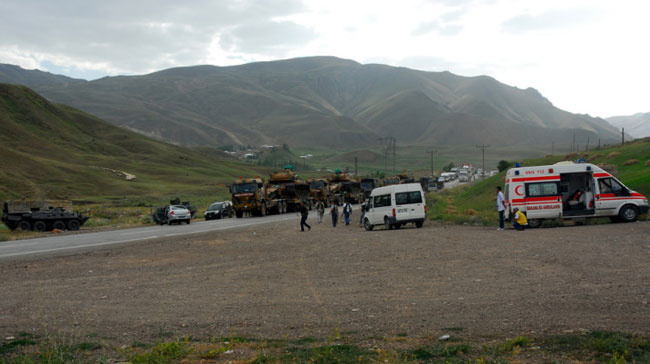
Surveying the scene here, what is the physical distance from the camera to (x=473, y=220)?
97.0 feet

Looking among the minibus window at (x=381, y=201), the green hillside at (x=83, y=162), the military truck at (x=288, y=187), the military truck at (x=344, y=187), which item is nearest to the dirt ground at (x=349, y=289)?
the minibus window at (x=381, y=201)

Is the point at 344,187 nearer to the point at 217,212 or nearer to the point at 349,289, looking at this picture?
the point at 217,212

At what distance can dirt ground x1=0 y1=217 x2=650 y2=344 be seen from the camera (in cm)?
846

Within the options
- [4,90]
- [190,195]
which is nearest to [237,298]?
[190,195]

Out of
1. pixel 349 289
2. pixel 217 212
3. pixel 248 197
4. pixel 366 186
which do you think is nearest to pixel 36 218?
pixel 217 212

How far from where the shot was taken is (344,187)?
64375mm

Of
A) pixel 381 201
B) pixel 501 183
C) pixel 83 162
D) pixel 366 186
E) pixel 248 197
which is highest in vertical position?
pixel 83 162

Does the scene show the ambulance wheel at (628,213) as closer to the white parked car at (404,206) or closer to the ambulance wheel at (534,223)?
the ambulance wheel at (534,223)

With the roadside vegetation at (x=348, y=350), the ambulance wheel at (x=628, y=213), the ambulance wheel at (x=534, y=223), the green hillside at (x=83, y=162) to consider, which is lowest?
the roadside vegetation at (x=348, y=350)

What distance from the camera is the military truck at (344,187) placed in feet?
207

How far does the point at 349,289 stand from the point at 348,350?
4.86 meters

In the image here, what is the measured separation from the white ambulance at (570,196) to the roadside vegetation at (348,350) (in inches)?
678

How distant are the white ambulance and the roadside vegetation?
17224 millimetres

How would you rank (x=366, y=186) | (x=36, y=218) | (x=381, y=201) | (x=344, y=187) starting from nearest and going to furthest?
(x=381, y=201), (x=36, y=218), (x=344, y=187), (x=366, y=186)
